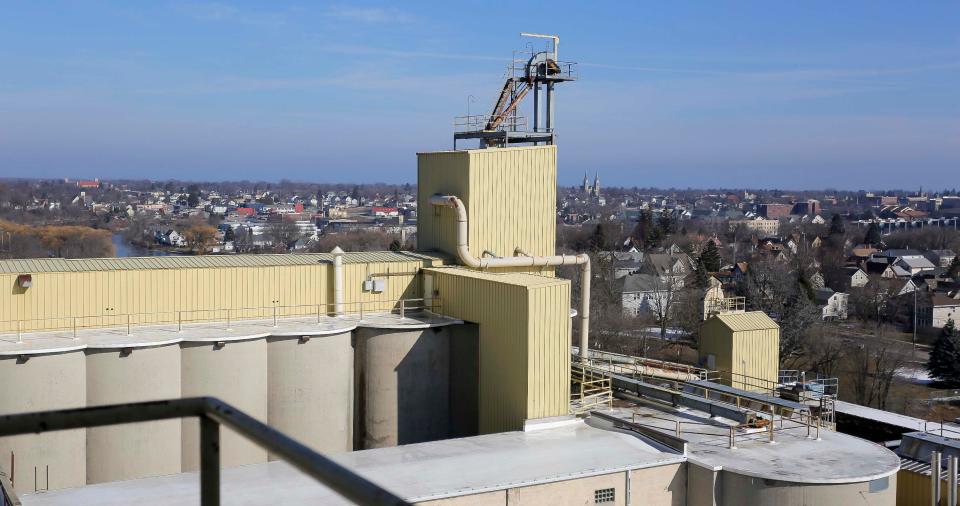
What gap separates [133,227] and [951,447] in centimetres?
15171

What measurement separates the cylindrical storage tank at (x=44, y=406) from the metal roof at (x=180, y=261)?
9.30 feet

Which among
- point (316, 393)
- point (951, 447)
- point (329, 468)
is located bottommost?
point (951, 447)

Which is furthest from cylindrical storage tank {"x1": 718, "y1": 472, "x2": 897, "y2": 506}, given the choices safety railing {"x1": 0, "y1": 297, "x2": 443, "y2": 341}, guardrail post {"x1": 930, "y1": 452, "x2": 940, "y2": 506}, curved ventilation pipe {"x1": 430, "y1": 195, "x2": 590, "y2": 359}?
safety railing {"x1": 0, "y1": 297, "x2": 443, "y2": 341}

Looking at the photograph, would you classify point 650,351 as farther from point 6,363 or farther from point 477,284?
point 6,363

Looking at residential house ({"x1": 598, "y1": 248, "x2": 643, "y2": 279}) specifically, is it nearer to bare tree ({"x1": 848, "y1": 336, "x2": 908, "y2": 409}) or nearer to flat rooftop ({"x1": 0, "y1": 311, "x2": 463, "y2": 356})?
bare tree ({"x1": 848, "y1": 336, "x2": 908, "y2": 409})

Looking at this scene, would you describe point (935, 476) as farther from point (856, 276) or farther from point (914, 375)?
point (856, 276)

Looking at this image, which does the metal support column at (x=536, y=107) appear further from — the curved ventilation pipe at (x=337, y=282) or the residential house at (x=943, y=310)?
the residential house at (x=943, y=310)

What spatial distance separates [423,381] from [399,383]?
0.58m

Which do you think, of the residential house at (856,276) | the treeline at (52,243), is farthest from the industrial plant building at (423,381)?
the treeline at (52,243)

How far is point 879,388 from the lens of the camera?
47.4 m

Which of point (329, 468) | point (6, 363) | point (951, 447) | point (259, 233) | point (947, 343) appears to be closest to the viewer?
point (329, 468)

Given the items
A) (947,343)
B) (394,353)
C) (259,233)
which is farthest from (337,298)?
(259,233)

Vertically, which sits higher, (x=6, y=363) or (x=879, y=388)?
(x=6, y=363)

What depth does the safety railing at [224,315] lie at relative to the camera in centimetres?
2061
